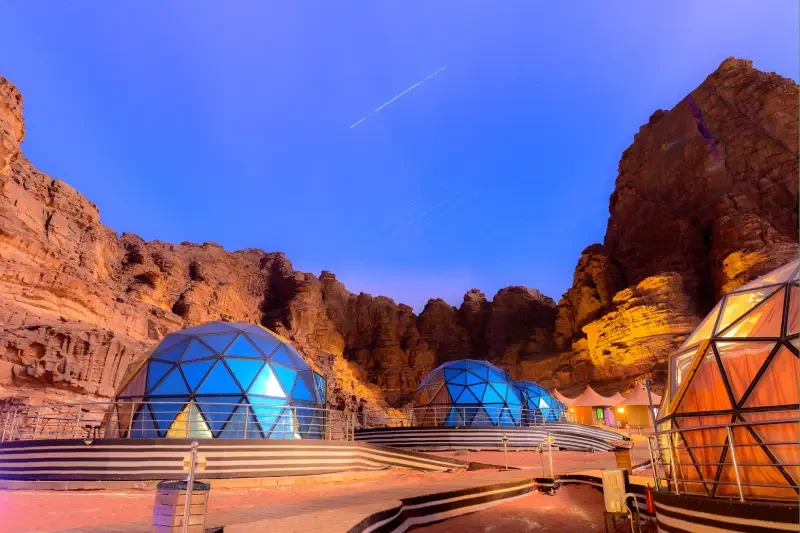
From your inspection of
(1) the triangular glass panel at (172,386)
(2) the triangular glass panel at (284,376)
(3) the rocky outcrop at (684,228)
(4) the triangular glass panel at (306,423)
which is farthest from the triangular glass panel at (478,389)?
(3) the rocky outcrop at (684,228)

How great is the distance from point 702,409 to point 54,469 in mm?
14479

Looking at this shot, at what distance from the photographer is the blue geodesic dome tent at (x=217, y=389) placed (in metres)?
14.1

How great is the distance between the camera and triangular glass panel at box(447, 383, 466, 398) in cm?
2908

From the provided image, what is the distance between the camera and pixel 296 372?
54.7 ft

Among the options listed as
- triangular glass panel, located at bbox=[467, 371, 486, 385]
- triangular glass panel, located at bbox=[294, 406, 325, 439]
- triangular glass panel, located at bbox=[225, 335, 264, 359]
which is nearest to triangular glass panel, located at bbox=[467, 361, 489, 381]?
triangular glass panel, located at bbox=[467, 371, 486, 385]

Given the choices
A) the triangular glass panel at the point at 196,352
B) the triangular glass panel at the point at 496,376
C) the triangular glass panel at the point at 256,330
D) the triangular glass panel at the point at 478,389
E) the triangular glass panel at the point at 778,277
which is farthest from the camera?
the triangular glass panel at the point at 496,376

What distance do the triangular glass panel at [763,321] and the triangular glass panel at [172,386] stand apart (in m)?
13.9

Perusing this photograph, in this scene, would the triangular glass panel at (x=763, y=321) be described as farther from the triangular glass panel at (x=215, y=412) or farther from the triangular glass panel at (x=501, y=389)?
the triangular glass panel at (x=501, y=389)

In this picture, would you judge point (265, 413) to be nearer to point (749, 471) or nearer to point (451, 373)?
point (749, 471)

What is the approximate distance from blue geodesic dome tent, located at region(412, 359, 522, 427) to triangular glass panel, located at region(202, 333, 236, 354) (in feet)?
47.5

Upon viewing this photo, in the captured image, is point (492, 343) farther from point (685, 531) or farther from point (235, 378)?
point (685, 531)

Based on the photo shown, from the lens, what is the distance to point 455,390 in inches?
1149

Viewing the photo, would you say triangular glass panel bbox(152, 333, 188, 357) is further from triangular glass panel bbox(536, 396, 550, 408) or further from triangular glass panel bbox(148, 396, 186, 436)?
triangular glass panel bbox(536, 396, 550, 408)

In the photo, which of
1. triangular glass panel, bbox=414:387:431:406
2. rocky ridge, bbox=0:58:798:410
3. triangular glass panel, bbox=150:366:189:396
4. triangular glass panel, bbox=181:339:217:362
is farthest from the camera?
rocky ridge, bbox=0:58:798:410
